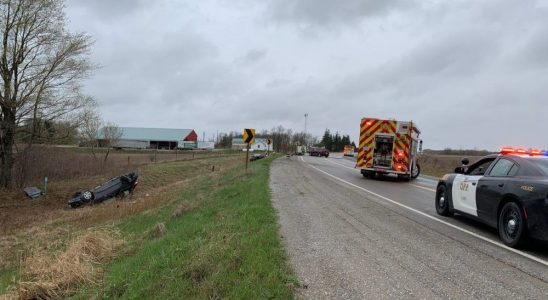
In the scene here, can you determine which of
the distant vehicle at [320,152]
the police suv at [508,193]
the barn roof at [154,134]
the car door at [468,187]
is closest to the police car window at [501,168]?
the police suv at [508,193]

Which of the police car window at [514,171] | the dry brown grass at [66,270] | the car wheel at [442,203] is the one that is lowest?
the dry brown grass at [66,270]

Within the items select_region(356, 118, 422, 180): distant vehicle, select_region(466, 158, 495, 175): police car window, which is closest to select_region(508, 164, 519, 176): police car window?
select_region(466, 158, 495, 175): police car window

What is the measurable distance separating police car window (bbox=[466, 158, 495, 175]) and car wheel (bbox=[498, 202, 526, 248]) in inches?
62.6

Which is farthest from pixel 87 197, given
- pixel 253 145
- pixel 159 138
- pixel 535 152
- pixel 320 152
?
pixel 253 145

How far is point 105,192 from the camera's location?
21.8m

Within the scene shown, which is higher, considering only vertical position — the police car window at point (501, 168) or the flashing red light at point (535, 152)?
the flashing red light at point (535, 152)

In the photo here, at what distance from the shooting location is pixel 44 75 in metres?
24.5

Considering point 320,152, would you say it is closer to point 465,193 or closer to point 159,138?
point 465,193

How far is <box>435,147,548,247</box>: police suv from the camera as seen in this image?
20.7 feet

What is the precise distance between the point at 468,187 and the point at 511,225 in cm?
191

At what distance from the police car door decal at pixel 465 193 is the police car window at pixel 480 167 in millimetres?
160

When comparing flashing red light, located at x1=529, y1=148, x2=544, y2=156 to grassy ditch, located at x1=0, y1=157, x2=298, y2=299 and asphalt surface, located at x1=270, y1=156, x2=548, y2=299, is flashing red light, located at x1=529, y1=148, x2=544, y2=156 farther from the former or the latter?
grassy ditch, located at x1=0, y1=157, x2=298, y2=299

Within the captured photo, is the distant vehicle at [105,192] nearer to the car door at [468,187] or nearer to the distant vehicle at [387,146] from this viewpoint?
the distant vehicle at [387,146]

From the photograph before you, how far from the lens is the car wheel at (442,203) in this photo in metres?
9.70
